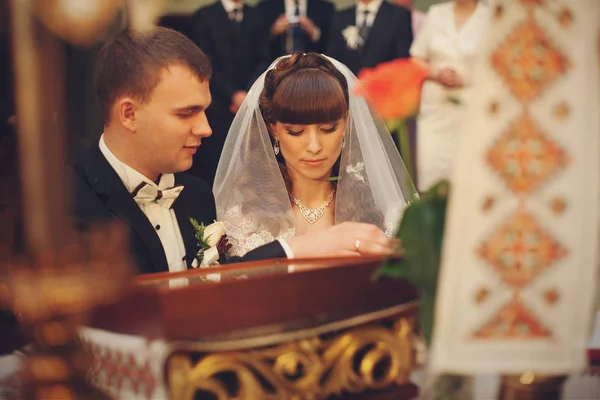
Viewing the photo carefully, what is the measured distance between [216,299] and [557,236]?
17.7 inches

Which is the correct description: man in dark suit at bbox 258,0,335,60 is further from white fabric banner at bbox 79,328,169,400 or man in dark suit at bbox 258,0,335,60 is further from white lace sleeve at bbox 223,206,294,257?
white fabric banner at bbox 79,328,169,400

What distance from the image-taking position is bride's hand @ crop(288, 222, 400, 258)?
1.28 m

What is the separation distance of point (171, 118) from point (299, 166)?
1.76ft

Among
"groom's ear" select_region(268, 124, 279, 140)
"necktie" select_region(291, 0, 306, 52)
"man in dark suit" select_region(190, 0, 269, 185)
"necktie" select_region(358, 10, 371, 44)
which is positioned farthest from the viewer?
"necktie" select_region(358, 10, 371, 44)

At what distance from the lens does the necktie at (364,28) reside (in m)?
3.55

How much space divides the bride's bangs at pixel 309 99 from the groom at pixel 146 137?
0.35m

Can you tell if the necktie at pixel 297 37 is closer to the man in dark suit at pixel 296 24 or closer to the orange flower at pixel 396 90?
the man in dark suit at pixel 296 24

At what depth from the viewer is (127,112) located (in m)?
1.70

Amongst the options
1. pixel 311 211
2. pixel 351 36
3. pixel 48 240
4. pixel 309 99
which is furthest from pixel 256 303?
pixel 351 36

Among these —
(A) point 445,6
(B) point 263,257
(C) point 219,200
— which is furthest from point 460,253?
(A) point 445,6

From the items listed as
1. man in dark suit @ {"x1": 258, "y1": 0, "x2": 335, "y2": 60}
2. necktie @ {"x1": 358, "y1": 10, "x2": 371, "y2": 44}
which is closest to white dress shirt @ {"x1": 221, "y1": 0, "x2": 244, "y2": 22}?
man in dark suit @ {"x1": 258, "y1": 0, "x2": 335, "y2": 60}

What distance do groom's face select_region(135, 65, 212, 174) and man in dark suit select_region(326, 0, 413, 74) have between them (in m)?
1.84

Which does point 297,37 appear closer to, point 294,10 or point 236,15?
point 294,10

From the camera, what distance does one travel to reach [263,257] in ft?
5.17
